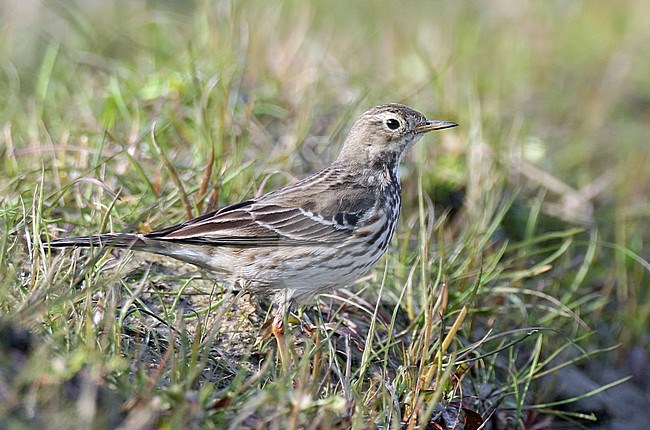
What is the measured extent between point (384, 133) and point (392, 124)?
0.21ft

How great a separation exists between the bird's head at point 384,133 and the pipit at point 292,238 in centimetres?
25

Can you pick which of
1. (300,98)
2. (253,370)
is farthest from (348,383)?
(300,98)

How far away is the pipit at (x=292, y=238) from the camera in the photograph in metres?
4.11

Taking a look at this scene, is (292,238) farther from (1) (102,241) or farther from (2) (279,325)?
(1) (102,241)

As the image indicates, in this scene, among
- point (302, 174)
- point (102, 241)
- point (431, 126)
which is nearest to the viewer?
point (102, 241)

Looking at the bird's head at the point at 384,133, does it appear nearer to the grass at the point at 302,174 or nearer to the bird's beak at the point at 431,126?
the bird's beak at the point at 431,126

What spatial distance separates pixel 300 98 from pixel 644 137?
3166mm

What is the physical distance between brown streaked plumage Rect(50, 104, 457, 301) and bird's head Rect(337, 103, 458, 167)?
9.4 inches

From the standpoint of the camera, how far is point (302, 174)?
18.5 feet

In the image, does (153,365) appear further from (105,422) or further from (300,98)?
(300,98)

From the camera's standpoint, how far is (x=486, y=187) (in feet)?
18.6

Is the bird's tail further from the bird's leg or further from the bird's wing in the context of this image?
the bird's leg

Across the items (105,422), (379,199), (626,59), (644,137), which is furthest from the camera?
(626,59)

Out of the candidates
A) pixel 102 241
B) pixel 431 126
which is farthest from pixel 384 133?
pixel 102 241
